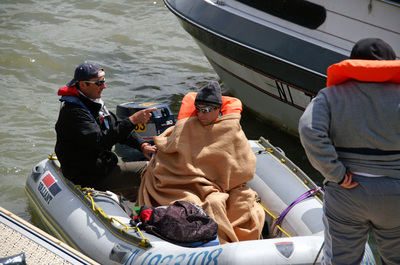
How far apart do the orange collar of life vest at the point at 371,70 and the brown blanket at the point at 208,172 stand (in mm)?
1383

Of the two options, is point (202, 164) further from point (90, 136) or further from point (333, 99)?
point (333, 99)

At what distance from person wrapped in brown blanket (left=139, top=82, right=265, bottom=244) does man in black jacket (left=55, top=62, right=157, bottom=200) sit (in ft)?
0.88

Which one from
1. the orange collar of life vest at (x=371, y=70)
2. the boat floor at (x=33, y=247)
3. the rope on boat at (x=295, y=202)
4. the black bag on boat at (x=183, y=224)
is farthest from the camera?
the rope on boat at (x=295, y=202)

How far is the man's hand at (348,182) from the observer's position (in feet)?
8.17

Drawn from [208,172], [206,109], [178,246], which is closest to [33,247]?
[178,246]

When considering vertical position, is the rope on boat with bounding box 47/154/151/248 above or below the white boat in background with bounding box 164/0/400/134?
below

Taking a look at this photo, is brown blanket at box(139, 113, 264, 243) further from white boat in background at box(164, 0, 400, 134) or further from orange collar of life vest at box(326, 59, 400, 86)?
white boat in background at box(164, 0, 400, 134)

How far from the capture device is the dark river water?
598 cm

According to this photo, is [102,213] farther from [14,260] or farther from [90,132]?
[14,260]

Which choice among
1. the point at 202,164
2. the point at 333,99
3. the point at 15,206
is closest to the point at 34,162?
the point at 15,206

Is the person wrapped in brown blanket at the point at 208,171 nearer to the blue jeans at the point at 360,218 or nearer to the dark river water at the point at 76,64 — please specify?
the blue jeans at the point at 360,218

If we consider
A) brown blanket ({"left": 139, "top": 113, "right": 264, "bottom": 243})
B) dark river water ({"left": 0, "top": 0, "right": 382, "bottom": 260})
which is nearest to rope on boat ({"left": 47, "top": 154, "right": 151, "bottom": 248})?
brown blanket ({"left": 139, "top": 113, "right": 264, "bottom": 243})

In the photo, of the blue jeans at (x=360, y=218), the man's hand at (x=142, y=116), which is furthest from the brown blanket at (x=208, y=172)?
the blue jeans at (x=360, y=218)

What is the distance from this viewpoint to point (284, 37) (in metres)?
5.73
